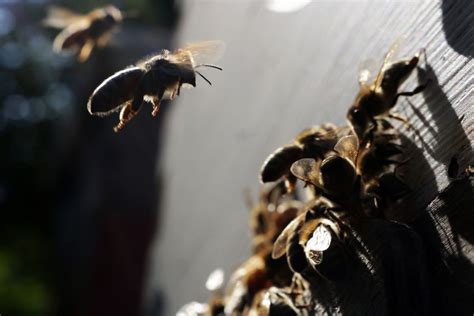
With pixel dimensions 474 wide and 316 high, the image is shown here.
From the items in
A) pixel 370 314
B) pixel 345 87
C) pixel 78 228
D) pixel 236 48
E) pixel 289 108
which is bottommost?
pixel 370 314

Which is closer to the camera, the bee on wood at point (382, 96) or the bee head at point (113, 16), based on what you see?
the bee on wood at point (382, 96)

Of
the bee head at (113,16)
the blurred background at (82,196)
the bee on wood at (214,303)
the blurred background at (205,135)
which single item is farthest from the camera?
the blurred background at (82,196)

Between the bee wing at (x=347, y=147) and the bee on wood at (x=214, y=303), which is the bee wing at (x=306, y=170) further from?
the bee on wood at (x=214, y=303)

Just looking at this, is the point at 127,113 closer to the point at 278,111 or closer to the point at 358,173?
the point at 358,173

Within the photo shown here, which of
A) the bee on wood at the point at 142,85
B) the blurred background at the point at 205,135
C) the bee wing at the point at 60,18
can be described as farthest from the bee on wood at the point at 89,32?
the bee on wood at the point at 142,85

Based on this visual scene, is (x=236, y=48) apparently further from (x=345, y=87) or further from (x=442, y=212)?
(x=442, y=212)

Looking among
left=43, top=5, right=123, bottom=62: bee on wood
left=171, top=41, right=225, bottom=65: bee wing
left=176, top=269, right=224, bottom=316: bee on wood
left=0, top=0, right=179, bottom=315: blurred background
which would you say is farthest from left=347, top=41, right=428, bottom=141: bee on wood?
left=0, top=0, right=179, bottom=315: blurred background

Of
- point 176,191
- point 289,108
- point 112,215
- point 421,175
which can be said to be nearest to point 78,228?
point 112,215
